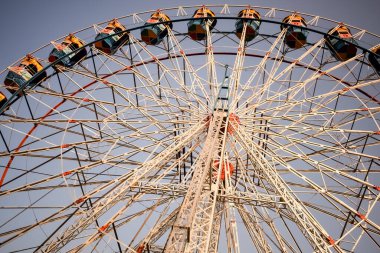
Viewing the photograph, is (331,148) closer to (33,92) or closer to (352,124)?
(352,124)

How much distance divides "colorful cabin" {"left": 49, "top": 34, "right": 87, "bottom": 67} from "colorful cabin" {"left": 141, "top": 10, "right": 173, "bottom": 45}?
2.91 metres

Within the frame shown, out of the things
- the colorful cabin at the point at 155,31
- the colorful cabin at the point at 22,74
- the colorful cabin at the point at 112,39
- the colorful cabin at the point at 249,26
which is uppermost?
the colorful cabin at the point at 249,26

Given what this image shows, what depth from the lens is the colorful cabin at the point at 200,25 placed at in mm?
16172

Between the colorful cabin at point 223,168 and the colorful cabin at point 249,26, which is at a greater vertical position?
the colorful cabin at point 249,26

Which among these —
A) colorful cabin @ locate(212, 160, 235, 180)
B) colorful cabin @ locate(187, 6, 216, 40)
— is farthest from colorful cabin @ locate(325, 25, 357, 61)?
colorful cabin @ locate(212, 160, 235, 180)

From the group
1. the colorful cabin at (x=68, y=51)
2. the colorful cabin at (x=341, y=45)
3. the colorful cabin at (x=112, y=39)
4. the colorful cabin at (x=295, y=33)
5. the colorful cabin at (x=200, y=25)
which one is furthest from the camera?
the colorful cabin at (x=200, y=25)

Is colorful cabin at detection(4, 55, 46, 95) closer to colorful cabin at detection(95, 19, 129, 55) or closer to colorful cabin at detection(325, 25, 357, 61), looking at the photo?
colorful cabin at detection(95, 19, 129, 55)

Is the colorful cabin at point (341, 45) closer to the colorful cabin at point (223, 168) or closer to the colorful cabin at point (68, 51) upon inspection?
the colorful cabin at point (223, 168)

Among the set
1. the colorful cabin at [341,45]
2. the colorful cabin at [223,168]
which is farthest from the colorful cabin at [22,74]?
the colorful cabin at [341,45]

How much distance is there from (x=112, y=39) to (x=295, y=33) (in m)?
8.16

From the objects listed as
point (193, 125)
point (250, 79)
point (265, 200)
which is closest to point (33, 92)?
point (193, 125)

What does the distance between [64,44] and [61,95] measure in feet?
12.4

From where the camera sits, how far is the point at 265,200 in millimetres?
8648

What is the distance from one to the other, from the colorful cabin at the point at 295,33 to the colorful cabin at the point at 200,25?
3.31m
